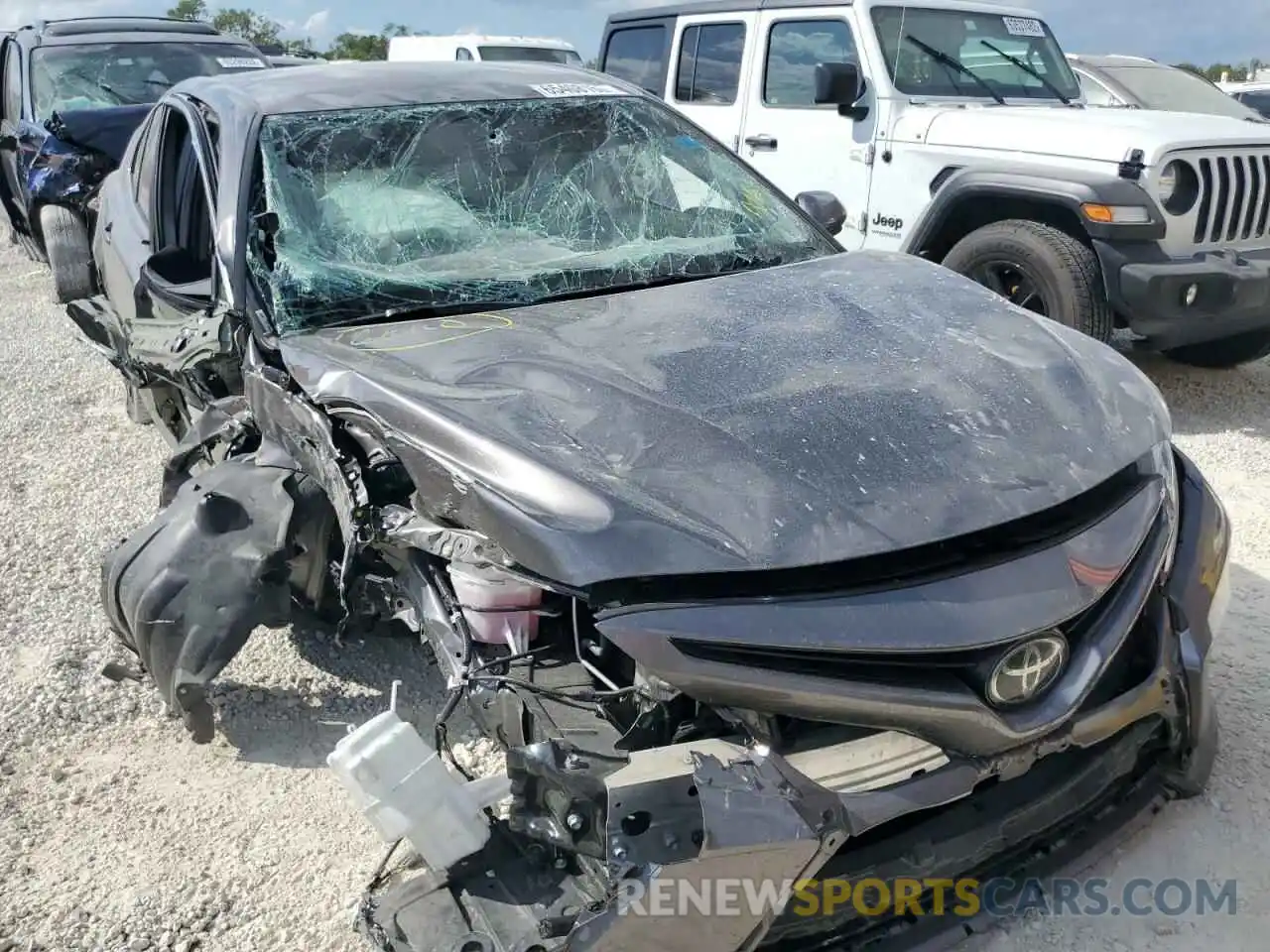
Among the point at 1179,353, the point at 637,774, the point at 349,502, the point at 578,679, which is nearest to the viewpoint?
the point at 637,774

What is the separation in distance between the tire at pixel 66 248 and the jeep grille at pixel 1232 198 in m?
5.99

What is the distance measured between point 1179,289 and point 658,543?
397cm

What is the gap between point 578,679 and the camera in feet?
7.01

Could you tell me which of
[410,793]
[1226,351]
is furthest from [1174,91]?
[410,793]

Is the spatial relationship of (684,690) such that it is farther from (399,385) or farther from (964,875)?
(399,385)

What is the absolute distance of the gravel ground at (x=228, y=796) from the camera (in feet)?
7.86

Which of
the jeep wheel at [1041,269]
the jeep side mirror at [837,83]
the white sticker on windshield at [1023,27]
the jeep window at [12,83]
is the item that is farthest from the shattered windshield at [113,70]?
the jeep wheel at [1041,269]

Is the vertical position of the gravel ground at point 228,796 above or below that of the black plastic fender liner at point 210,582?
below

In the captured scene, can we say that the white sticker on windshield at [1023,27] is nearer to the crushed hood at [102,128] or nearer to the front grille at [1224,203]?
the front grille at [1224,203]

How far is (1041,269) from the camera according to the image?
516 centimetres

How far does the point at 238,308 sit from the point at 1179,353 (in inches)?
211

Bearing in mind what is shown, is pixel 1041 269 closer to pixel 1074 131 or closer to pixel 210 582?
pixel 1074 131

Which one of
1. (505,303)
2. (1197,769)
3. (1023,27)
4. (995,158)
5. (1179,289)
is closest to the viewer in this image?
A: (1197,769)

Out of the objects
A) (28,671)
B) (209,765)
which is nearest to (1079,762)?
(209,765)
